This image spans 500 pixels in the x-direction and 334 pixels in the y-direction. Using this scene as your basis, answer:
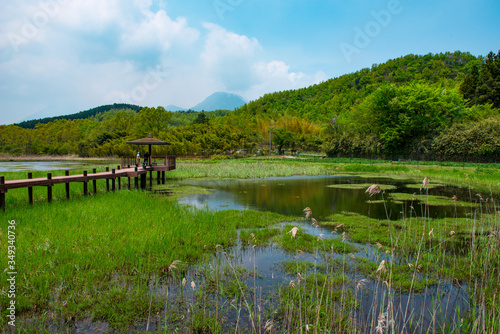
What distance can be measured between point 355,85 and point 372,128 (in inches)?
2058

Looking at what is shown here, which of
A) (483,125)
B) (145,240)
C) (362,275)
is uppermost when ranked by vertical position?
(483,125)

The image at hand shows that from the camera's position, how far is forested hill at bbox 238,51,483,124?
243 ft

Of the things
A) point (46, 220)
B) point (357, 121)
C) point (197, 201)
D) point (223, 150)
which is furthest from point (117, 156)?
point (46, 220)

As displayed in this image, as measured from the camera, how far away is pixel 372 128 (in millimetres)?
42969

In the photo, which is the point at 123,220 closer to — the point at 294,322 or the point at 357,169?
the point at 294,322

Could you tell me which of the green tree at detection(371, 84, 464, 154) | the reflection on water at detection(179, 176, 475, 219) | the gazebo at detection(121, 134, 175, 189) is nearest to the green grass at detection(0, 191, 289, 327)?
the reflection on water at detection(179, 176, 475, 219)

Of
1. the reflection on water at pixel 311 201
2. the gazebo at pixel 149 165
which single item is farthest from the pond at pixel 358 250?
the gazebo at pixel 149 165

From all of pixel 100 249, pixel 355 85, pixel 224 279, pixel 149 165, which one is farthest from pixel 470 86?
pixel 100 249

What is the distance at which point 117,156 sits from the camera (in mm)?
56031

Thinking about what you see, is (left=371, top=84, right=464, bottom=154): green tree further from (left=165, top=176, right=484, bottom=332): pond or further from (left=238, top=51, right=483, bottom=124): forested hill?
(left=238, top=51, right=483, bottom=124): forested hill

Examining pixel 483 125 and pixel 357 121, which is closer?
pixel 483 125

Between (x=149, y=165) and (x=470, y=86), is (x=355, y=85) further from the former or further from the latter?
(x=149, y=165)

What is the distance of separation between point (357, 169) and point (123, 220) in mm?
24386

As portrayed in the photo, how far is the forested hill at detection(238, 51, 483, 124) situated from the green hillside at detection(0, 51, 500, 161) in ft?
1.45
